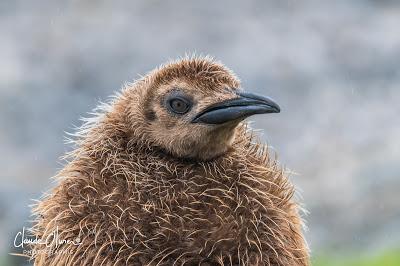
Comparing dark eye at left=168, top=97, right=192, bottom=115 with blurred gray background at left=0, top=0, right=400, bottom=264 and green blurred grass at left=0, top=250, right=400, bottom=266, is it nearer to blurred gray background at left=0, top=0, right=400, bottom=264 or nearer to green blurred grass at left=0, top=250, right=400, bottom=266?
green blurred grass at left=0, top=250, right=400, bottom=266

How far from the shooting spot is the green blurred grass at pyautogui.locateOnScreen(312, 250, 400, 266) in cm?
986

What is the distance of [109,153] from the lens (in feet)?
12.0

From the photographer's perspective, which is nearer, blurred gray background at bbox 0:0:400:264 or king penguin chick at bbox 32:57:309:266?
king penguin chick at bbox 32:57:309:266

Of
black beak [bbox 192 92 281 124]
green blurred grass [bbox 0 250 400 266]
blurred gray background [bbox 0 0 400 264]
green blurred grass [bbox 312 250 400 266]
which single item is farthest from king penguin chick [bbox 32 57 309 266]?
blurred gray background [bbox 0 0 400 264]

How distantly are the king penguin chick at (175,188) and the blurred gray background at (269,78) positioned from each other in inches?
259

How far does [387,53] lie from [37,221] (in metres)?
9.87

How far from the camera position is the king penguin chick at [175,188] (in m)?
3.36

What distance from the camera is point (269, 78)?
12.4m

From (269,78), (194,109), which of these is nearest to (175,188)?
(194,109)

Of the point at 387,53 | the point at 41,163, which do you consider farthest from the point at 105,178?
the point at 387,53

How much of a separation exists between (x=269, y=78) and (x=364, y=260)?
3218 mm

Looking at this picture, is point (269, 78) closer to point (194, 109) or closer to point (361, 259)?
point (361, 259)

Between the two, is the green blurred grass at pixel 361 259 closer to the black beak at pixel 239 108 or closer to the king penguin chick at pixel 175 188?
the king penguin chick at pixel 175 188

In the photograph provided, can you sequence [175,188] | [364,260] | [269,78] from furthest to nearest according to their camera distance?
[269,78] → [364,260] → [175,188]
